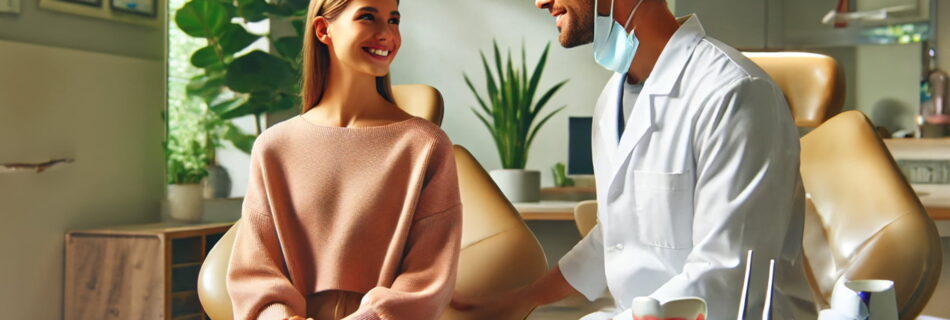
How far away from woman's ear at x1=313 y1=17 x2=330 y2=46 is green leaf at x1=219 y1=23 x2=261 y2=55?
206 cm

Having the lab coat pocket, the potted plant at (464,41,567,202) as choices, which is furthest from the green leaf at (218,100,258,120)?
the lab coat pocket

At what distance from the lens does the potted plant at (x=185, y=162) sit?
3.18m

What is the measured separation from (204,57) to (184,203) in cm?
51

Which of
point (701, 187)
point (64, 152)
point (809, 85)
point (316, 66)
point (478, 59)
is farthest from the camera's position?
point (478, 59)

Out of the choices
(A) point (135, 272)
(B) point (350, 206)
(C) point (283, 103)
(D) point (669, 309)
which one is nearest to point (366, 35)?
(B) point (350, 206)

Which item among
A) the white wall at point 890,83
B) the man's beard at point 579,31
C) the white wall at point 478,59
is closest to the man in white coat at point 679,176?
the man's beard at point 579,31

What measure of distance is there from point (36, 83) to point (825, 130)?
2.18m

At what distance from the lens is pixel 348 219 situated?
131 cm

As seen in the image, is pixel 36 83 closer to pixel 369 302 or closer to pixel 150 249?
pixel 150 249

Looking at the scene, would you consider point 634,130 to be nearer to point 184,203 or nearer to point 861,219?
point 861,219

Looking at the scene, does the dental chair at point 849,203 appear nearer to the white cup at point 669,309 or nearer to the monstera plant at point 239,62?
the white cup at point 669,309

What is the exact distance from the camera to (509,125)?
327 cm

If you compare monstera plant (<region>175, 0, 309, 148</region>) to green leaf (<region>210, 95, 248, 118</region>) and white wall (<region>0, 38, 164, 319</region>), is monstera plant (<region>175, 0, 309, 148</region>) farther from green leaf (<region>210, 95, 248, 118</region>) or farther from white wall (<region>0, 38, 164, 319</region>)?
white wall (<region>0, 38, 164, 319</region>)

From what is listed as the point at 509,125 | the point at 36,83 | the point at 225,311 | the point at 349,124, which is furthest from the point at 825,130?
the point at 36,83
